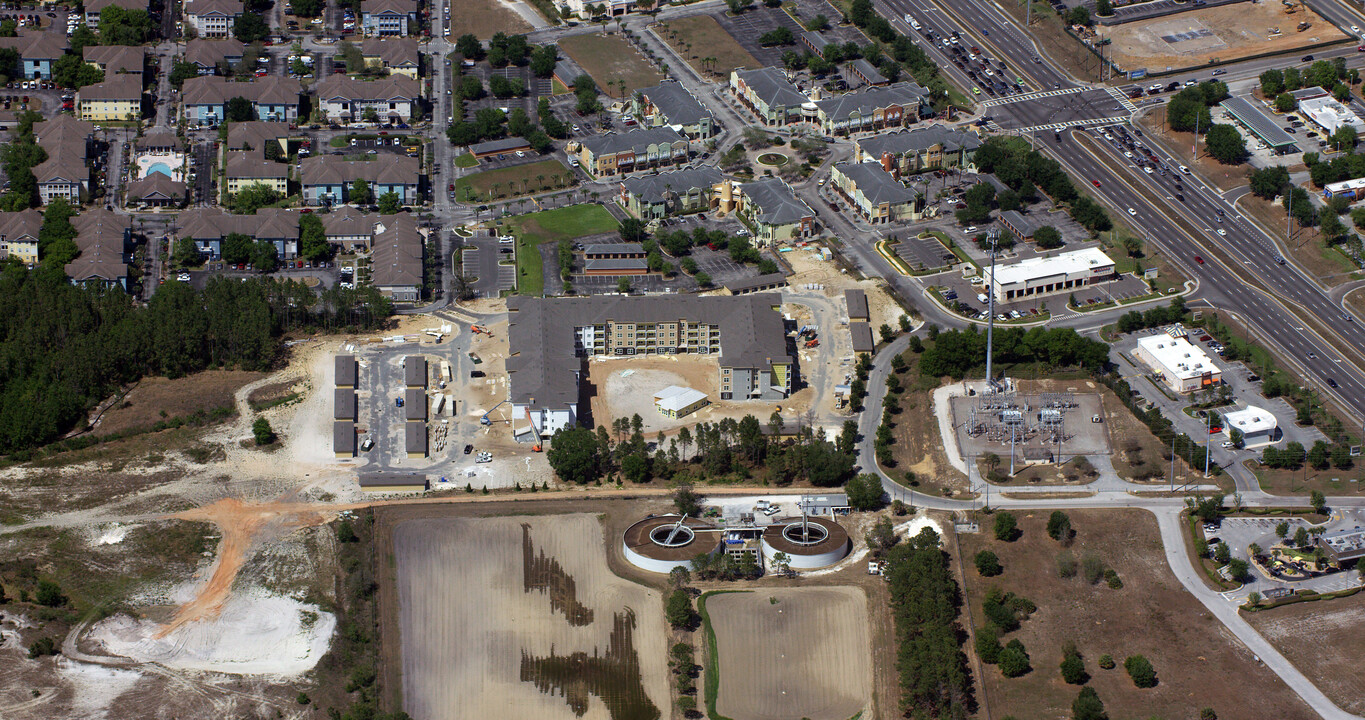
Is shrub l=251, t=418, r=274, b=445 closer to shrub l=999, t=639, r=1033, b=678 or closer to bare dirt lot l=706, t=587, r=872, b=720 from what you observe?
bare dirt lot l=706, t=587, r=872, b=720

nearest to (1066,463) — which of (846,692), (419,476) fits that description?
(846,692)

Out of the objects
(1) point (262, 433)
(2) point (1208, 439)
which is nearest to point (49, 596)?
(1) point (262, 433)

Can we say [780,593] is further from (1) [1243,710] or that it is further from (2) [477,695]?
(1) [1243,710]

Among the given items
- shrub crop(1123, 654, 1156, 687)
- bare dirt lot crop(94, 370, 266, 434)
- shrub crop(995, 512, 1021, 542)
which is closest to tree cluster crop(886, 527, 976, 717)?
shrub crop(995, 512, 1021, 542)

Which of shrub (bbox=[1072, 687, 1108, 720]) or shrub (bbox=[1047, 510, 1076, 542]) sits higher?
shrub (bbox=[1047, 510, 1076, 542])

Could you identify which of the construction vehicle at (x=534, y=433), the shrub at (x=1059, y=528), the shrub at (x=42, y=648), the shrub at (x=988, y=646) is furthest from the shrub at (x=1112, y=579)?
the shrub at (x=42, y=648)

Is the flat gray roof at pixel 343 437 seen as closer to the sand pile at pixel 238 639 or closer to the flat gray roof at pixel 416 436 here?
the flat gray roof at pixel 416 436
